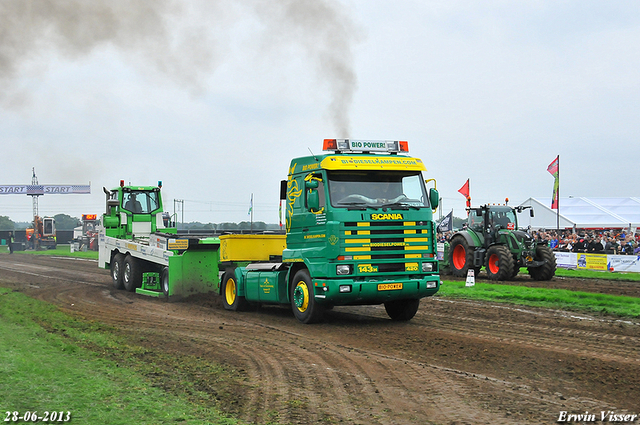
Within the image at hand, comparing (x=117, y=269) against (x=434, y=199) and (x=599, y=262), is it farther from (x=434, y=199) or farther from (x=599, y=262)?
(x=599, y=262)

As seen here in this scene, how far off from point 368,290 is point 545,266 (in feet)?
41.7

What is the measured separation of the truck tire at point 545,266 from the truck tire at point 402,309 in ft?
35.6

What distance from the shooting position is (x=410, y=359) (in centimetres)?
848

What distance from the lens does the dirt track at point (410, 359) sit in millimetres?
6199

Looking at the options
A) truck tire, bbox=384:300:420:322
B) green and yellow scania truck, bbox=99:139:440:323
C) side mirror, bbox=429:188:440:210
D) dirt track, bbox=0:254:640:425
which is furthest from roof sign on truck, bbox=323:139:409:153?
dirt track, bbox=0:254:640:425

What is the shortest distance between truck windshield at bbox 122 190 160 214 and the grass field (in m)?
9.71

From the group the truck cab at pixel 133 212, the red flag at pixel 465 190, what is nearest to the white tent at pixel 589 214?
the red flag at pixel 465 190

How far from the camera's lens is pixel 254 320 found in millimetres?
12617

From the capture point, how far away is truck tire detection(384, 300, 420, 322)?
12.2 meters

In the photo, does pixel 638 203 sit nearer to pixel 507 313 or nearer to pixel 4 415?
pixel 507 313

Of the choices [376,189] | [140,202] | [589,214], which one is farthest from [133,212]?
[589,214]

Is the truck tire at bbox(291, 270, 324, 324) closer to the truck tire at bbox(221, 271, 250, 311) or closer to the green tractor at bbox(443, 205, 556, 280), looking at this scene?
the truck tire at bbox(221, 271, 250, 311)

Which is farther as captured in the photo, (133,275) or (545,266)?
(545,266)

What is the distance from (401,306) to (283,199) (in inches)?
122
